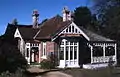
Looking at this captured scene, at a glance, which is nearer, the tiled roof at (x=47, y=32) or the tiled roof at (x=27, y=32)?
the tiled roof at (x=47, y=32)

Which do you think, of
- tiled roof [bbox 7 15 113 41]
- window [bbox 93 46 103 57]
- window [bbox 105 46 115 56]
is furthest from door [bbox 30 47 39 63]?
window [bbox 105 46 115 56]

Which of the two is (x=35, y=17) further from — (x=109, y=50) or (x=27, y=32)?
(x=109, y=50)

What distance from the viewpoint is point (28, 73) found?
3.55 metres

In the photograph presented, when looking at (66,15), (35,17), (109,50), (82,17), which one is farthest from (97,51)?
(82,17)

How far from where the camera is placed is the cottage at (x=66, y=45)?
1401 inches

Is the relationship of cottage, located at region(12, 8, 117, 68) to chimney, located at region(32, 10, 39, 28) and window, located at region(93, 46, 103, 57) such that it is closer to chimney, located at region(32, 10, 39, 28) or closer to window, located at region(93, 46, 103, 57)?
window, located at region(93, 46, 103, 57)

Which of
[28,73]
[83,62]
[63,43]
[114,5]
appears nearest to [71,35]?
[63,43]

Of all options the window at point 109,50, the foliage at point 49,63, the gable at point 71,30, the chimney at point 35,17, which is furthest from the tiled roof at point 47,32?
the foliage at point 49,63

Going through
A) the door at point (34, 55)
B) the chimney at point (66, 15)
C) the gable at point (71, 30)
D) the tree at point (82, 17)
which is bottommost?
the door at point (34, 55)

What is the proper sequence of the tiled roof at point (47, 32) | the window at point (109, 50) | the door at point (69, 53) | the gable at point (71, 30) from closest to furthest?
the door at point (69, 53)
the gable at point (71, 30)
the tiled roof at point (47, 32)
the window at point (109, 50)

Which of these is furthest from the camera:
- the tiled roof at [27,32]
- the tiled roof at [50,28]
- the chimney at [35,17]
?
the chimney at [35,17]

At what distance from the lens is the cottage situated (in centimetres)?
3559

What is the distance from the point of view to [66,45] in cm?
3559

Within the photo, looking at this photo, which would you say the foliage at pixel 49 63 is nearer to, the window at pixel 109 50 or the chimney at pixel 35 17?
the window at pixel 109 50
